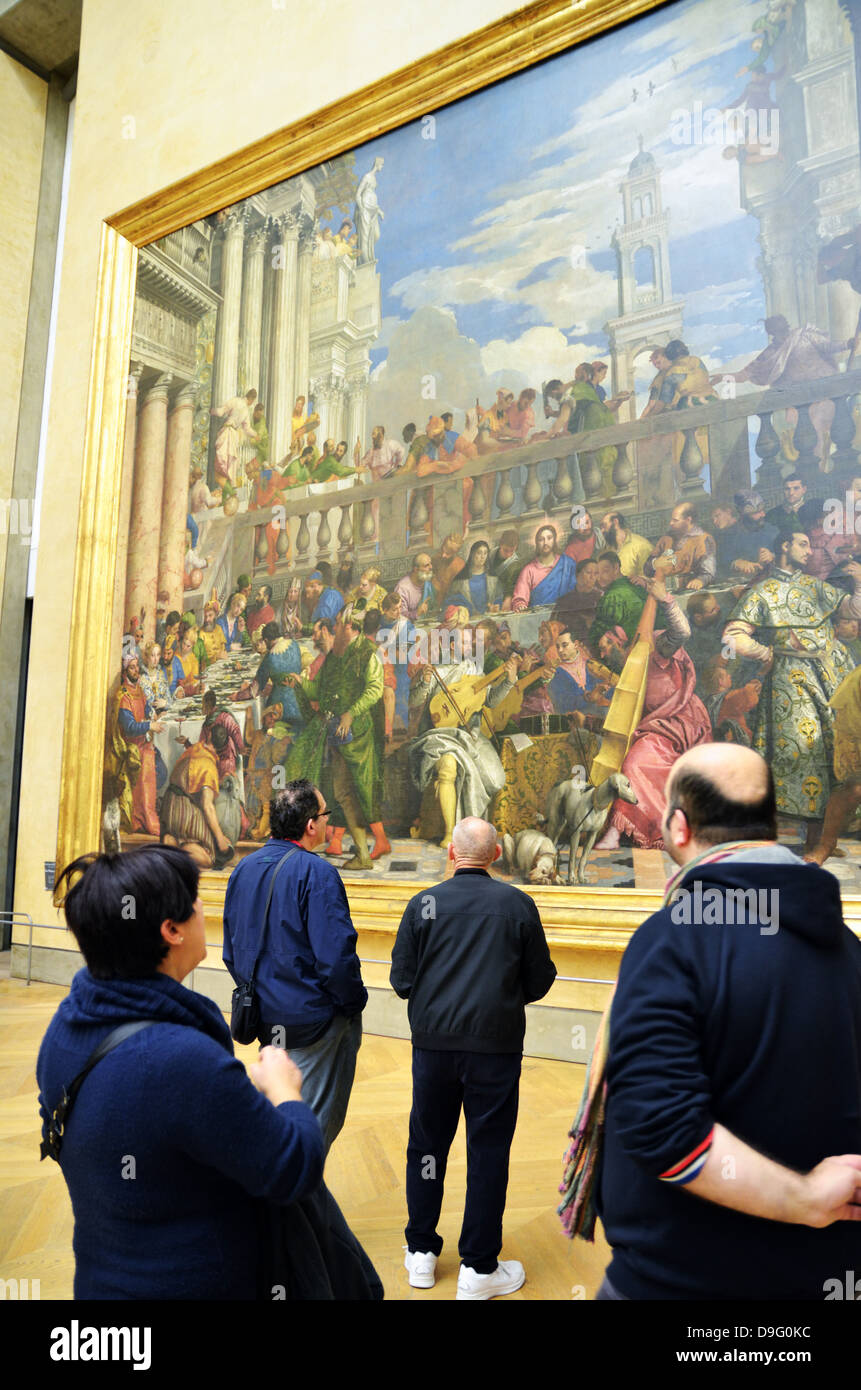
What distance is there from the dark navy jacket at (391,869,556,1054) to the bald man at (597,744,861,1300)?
1.94 metres

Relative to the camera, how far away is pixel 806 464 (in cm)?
676

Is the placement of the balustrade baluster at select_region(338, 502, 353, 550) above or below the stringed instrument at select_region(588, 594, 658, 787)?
above

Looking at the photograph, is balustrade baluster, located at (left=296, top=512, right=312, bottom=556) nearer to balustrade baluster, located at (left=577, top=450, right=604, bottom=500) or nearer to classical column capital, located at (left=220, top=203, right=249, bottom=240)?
balustrade baluster, located at (left=577, top=450, right=604, bottom=500)

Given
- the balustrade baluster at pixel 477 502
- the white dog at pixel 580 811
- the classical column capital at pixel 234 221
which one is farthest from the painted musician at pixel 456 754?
the classical column capital at pixel 234 221

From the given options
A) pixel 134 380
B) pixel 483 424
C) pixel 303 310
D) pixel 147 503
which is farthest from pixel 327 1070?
pixel 134 380

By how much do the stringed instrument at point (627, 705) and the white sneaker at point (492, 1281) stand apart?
413 centimetres

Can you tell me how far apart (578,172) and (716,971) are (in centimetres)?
848

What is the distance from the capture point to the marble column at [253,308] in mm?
10562

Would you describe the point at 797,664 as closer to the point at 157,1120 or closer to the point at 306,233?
the point at 157,1120

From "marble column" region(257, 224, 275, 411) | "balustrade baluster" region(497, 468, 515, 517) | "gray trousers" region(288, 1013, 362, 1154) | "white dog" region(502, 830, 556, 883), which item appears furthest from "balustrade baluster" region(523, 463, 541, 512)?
"gray trousers" region(288, 1013, 362, 1154)

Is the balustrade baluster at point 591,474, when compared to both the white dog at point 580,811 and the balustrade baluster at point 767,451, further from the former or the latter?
the white dog at point 580,811

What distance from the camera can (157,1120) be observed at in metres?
1.54

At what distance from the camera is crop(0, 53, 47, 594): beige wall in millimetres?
14148

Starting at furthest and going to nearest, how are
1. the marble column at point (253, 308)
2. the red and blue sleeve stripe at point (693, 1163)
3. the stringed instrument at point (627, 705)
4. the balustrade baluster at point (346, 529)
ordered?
the marble column at point (253, 308)
the balustrade baluster at point (346, 529)
the stringed instrument at point (627, 705)
the red and blue sleeve stripe at point (693, 1163)
